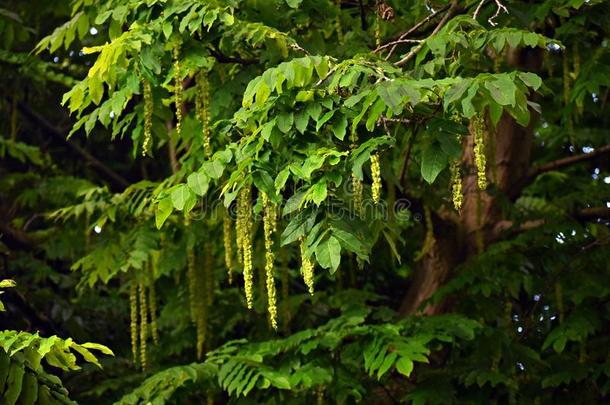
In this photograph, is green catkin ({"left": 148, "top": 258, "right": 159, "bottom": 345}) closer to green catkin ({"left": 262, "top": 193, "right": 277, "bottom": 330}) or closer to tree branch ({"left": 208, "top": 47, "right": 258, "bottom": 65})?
tree branch ({"left": 208, "top": 47, "right": 258, "bottom": 65})

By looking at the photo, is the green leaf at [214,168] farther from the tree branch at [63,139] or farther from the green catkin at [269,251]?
the tree branch at [63,139]

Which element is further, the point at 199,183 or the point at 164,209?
the point at 164,209

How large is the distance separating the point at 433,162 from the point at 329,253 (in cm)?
47

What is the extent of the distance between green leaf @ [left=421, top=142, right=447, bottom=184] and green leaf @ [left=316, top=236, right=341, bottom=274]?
37cm

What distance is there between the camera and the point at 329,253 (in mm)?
3672

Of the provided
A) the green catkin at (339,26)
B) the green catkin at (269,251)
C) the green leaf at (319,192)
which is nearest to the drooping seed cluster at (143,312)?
the green catkin at (339,26)

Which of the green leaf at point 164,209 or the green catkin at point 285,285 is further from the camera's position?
the green catkin at point 285,285

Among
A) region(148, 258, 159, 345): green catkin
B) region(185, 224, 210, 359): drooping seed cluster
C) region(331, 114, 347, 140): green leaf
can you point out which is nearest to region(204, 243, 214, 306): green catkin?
region(185, 224, 210, 359): drooping seed cluster

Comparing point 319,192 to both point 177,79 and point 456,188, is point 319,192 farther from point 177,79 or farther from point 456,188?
point 177,79

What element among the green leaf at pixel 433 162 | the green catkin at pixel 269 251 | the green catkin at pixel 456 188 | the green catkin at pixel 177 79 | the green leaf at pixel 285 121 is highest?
the green catkin at pixel 177 79

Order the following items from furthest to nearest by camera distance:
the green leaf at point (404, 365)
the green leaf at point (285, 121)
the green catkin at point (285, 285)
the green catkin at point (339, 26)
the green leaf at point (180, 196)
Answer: the green catkin at point (285, 285) → the green catkin at point (339, 26) → the green leaf at point (404, 365) → the green leaf at point (180, 196) → the green leaf at point (285, 121)

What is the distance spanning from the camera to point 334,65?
4160mm

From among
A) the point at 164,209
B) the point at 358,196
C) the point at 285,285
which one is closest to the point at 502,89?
the point at 358,196

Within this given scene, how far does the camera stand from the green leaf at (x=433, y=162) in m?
3.75
